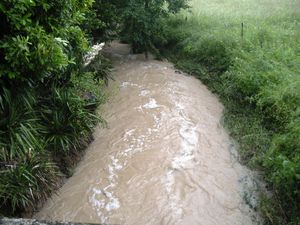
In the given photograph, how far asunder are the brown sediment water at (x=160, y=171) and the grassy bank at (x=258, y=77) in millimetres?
406

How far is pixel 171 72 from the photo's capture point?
10281 millimetres

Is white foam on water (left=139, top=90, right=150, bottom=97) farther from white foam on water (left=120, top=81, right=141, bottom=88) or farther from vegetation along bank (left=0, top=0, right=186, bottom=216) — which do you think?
vegetation along bank (left=0, top=0, right=186, bottom=216)

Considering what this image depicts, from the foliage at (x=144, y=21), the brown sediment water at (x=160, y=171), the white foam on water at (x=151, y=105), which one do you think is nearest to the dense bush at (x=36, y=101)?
the brown sediment water at (x=160, y=171)

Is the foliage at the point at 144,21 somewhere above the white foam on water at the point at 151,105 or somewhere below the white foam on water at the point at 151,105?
above

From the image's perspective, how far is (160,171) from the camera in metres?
5.90

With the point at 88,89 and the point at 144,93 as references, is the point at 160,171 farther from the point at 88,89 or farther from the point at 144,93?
the point at 144,93

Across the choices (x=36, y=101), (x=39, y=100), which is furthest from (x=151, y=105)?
(x=36, y=101)

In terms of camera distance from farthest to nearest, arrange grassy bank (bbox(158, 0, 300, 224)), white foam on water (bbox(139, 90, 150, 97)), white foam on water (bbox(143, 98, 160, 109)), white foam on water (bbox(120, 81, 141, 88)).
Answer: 1. white foam on water (bbox(120, 81, 141, 88))
2. white foam on water (bbox(139, 90, 150, 97))
3. white foam on water (bbox(143, 98, 160, 109))
4. grassy bank (bbox(158, 0, 300, 224))

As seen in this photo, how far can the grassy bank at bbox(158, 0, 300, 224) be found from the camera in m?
4.89

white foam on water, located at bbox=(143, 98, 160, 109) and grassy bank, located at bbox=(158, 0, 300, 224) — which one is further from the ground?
grassy bank, located at bbox=(158, 0, 300, 224)

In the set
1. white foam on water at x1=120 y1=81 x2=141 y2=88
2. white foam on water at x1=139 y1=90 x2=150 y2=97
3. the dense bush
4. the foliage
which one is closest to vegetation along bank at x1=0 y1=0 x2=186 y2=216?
the dense bush

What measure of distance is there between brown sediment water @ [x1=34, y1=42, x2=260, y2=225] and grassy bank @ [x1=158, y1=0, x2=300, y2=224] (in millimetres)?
406

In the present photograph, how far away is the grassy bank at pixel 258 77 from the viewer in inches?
193

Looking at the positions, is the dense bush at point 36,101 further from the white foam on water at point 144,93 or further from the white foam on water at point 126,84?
the white foam on water at point 126,84
